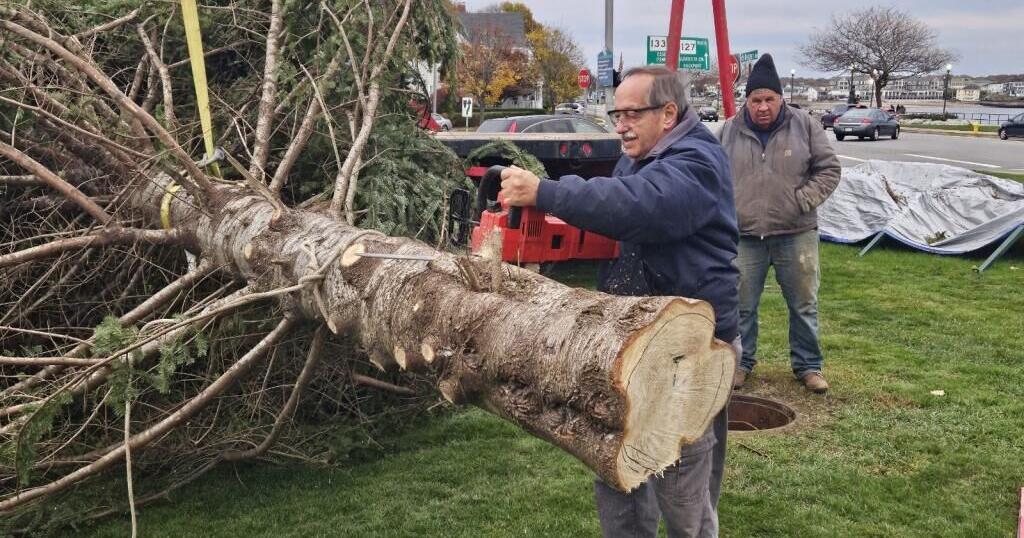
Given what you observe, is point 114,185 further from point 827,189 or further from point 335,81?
point 827,189

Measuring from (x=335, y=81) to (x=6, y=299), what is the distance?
1.77 meters

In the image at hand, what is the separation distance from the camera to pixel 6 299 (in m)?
4.07

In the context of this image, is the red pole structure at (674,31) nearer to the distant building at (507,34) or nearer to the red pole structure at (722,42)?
the red pole structure at (722,42)

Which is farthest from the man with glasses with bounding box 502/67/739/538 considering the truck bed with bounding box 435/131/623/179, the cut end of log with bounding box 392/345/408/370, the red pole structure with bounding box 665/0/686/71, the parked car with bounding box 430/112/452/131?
the red pole structure with bounding box 665/0/686/71

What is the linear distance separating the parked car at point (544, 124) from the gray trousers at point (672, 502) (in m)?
10.1

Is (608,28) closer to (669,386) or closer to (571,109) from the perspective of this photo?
(669,386)

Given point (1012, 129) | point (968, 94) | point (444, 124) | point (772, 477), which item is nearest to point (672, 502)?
point (772, 477)

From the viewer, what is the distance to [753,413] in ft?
16.2

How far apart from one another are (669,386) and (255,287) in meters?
1.82

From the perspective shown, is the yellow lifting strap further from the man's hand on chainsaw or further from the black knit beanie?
the black knit beanie

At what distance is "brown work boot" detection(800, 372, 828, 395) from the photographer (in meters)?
5.00

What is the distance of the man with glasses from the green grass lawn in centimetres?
97

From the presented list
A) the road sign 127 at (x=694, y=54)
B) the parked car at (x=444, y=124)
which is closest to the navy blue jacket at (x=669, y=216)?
the parked car at (x=444, y=124)

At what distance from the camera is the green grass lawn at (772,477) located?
11.7 ft
